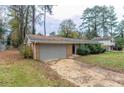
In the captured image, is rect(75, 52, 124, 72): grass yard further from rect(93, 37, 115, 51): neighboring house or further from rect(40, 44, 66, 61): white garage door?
rect(40, 44, 66, 61): white garage door

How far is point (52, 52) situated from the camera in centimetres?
1154

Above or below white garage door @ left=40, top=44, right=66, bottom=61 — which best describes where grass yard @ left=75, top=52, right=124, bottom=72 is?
below

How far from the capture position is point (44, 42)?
10.6 metres

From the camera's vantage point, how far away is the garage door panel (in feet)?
36.0

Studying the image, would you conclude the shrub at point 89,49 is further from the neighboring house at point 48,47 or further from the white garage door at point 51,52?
the white garage door at point 51,52

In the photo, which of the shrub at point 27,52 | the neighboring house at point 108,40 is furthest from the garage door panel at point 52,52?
the neighboring house at point 108,40

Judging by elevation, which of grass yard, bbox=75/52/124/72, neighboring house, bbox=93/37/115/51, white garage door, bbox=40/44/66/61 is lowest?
grass yard, bbox=75/52/124/72

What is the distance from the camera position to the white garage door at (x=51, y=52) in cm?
1096

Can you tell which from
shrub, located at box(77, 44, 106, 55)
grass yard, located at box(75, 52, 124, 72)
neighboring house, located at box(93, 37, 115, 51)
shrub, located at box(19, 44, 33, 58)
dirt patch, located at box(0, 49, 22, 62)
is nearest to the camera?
dirt patch, located at box(0, 49, 22, 62)

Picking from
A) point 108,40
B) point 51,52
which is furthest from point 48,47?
point 108,40

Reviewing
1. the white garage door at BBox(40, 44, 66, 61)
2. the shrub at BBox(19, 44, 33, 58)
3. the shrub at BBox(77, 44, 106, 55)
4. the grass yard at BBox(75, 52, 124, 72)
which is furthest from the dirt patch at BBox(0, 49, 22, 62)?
the shrub at BBox(77, 44, 106, 55)

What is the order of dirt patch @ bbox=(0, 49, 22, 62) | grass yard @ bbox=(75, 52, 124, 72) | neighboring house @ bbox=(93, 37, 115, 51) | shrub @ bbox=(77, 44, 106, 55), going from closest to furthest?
1. dirt patch @ bbox=(0, 49, 22, 62)
2. grass yard @ bbox=(75, 52, 124, 72)
3. neighboring house @ bbox=(93, 37, 115, 51)
4. shrub @ bbox=(77, 44, 106, 55)

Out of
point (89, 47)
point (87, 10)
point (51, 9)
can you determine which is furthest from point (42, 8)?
point (89, 47)
